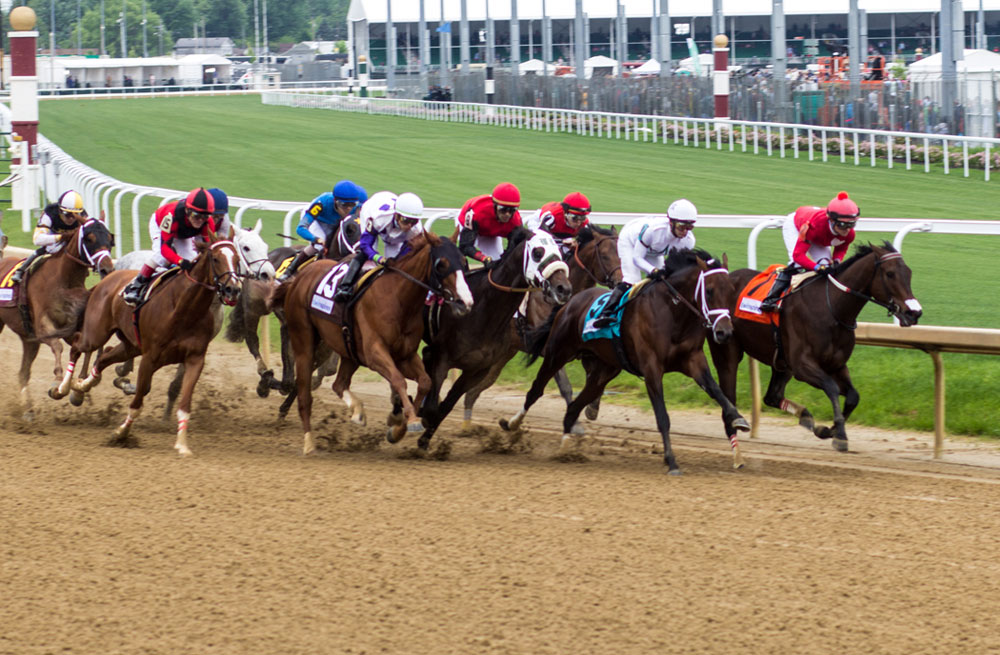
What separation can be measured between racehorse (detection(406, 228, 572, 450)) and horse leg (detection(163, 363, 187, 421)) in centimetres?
178

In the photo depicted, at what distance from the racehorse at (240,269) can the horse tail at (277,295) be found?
0.30 ft

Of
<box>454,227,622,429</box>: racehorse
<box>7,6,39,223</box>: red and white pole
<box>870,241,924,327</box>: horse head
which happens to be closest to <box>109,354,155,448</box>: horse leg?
<box>454,227,622,429</box>: racehorse

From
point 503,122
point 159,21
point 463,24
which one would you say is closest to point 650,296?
point 503,122

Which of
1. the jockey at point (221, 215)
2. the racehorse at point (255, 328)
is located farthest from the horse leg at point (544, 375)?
the jockey at point (221, 215)

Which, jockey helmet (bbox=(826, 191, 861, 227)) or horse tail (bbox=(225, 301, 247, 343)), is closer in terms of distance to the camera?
jockey helmet (bbox=(826, 191, 861, 227))

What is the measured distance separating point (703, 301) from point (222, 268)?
2613mm

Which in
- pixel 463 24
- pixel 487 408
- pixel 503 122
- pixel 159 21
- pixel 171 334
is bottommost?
pixel 487 408

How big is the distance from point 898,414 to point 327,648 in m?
5.27

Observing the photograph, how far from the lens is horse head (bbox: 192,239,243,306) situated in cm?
727

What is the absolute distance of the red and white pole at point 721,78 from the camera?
28.4 m

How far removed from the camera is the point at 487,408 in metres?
9.69

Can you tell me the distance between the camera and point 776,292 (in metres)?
7.91

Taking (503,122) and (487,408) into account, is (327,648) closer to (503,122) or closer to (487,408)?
(487,408)

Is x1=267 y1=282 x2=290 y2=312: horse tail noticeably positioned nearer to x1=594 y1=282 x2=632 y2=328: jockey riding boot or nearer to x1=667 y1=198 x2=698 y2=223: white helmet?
x1=594 y1=282 x2=632 y2=328: jockey riding boot
